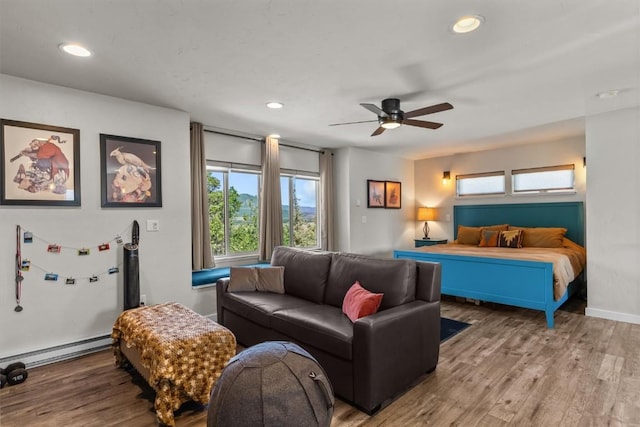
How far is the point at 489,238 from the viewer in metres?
5.32

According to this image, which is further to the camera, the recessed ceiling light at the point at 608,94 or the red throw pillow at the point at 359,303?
the recessed ceiling light at the point at 608,94

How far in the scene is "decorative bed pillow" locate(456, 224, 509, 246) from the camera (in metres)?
5.59

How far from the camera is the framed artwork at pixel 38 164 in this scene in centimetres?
274

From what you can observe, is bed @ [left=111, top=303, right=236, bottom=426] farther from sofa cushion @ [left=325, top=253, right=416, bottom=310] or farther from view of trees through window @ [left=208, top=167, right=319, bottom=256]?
view of trees through window @ [left=208, top=167, right=319, bottom=256]

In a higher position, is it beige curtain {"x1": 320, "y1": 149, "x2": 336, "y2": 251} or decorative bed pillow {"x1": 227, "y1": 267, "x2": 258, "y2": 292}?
beige curtain {"x1": 320, "y1": 149, "x2": 336, "y2": 251}

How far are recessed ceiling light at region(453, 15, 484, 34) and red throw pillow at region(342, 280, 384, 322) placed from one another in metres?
1.90

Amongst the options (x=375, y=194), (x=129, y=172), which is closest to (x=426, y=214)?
(x=375, y=194)

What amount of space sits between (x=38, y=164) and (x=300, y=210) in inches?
135

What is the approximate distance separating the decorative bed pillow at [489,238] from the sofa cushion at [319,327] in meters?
3.54

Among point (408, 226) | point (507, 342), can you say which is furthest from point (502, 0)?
point (408, 226)

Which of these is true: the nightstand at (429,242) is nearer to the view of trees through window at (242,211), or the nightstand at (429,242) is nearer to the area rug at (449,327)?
the view of trees through window at (242,211)

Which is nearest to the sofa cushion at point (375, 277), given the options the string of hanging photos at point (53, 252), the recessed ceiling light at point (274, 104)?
the recessed ceiling light at point (274, 104)

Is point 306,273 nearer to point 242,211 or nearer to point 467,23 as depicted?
point 242,211

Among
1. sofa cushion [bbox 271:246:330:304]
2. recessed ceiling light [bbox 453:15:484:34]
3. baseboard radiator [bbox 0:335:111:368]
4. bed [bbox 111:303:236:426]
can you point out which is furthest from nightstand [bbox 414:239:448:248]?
baseboard radiator [bbox 0:335:111:368]
